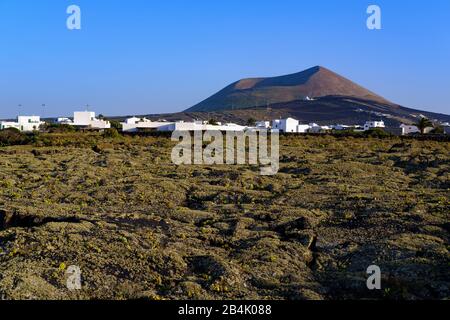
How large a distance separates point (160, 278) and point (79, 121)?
98553mm

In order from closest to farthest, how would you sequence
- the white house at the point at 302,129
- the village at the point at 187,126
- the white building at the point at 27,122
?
the village at the point at 187,126
the white house at the point at 302,129
the white building at the point at 27,122

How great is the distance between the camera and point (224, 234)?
13680 mm

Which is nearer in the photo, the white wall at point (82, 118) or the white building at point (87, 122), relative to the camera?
the white building at point (87, 122)

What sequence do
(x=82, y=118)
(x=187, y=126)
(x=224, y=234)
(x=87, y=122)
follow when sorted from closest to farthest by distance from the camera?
1. (x=224, y=234)
2. (x=187, y=126)
3. (x=87, y=122)
4. (x=82, y=118)

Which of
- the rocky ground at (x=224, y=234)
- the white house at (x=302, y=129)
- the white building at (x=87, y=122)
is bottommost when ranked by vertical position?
the rocky ground at (x=224, y=234)

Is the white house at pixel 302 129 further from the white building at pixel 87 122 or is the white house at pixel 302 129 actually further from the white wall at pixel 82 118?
the white wall at pixel 82 118

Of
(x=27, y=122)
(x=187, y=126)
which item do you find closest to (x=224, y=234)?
(x=187, y=126)

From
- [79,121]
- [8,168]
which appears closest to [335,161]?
[8,168]

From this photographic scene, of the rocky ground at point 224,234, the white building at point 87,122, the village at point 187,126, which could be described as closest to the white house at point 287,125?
the village at point 187,126

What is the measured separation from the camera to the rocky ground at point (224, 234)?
32.6 ft

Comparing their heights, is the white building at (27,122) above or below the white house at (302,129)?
above

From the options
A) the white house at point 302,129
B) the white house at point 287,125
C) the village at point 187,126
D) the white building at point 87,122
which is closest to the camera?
the village at point 187,126

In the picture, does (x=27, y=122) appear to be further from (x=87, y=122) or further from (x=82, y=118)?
(x=87, y=122)
